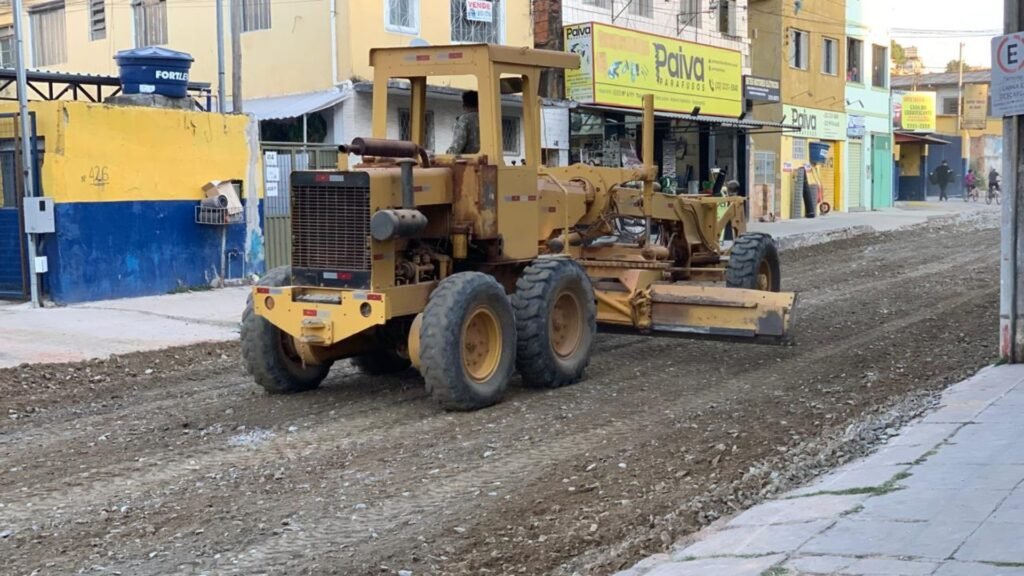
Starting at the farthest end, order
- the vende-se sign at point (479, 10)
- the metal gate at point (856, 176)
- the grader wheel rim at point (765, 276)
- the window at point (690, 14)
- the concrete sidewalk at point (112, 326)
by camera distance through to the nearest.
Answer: the metal gate at point (856, 176) < the window at point (690, 14) < the vende-se sign at point (479, 10) < the grader wheel rim at point (765, 276) < the concrete sidewalk at point (112, 326)

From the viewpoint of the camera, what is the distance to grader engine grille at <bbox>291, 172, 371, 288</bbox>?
8617 mm

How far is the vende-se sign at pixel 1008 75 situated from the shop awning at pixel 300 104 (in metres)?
12.7

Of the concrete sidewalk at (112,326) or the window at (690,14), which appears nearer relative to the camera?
the concrete sidewalk at (112,326)

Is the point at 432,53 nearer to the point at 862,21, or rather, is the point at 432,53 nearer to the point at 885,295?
the point at 885,295

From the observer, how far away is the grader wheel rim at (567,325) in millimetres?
9883

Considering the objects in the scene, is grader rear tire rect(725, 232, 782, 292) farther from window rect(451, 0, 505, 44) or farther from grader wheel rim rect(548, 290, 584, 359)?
window rect(451, 0, 505, 44)

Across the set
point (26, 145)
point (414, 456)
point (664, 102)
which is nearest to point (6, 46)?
point (664, 102)

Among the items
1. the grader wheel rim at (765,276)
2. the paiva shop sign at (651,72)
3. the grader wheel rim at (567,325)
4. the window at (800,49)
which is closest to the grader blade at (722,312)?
the grader wheel rim at (567,325)

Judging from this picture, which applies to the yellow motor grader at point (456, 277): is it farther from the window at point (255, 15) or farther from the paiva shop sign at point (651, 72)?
the paiva shop sign at point (651, 72)

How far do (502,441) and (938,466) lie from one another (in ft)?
9.26

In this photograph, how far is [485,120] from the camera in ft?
30.6

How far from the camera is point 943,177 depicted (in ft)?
181

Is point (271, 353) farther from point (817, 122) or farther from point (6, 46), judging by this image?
point (817, 122)

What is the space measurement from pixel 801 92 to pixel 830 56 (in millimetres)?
3294
